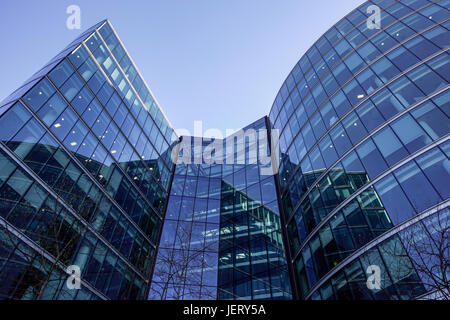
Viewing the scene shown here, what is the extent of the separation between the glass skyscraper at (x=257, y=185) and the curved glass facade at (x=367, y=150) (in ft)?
0.34

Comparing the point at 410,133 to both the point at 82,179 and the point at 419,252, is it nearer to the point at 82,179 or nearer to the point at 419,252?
the point at 419,252

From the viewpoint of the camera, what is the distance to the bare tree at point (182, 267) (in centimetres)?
2308

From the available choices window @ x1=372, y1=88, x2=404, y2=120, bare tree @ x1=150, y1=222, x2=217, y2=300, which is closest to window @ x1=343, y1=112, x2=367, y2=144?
window @ x1=372, y1=88, x2=404, y2=120

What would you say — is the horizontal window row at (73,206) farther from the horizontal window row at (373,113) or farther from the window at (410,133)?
the window at (410,133)

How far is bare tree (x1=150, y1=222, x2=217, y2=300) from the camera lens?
75.7 ft

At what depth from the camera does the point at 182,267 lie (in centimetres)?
2289

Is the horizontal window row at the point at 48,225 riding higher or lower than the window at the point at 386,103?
lower

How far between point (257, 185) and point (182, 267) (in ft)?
43.9

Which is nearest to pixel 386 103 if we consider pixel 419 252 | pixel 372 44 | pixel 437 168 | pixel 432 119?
pixel 432 119

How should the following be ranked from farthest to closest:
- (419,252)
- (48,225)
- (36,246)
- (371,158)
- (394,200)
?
(371,158) → (48,225) → (394,200) → (36,246) → (419,252)

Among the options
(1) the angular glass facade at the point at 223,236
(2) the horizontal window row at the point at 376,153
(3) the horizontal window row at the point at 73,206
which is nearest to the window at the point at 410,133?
(2) the horizontal window row at the point at 376,153
